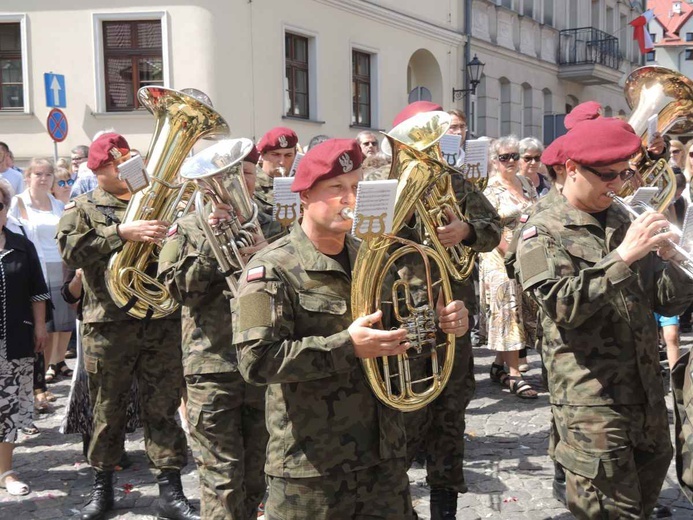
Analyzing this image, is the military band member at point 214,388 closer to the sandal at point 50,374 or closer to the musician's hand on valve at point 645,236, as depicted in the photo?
the musician's hand on valve at point 645,236

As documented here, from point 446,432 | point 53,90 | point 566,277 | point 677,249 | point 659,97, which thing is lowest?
point 446,432

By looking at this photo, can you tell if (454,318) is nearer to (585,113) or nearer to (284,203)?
(284,203)

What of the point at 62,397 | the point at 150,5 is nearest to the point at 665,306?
the point at 62,397

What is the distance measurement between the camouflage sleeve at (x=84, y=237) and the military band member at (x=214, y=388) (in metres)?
0.60

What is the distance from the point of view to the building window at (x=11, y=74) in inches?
→ 667

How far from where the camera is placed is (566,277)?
359cm

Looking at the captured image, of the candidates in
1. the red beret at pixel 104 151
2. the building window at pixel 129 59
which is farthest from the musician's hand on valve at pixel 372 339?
the building window at pixel 129 59

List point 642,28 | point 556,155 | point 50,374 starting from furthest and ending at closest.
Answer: point 642,28, point 50,374, point 556,155

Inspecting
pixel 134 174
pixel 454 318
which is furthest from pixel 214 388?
pixel 454 318

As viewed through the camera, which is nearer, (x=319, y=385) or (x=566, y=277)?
(x=319, y=385)

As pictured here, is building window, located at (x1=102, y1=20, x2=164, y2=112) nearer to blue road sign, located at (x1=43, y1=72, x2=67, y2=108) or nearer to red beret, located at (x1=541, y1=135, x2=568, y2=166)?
blue road sign, located at (x1=43, y1=72, x2=67, y2=108)

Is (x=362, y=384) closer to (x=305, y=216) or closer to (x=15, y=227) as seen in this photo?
(x=305, y=216)

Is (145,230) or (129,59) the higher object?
(129,59)

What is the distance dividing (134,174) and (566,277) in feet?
7.99
